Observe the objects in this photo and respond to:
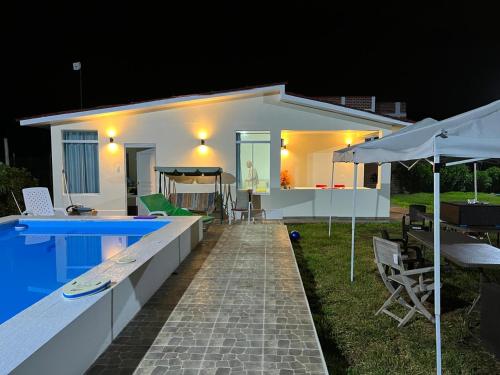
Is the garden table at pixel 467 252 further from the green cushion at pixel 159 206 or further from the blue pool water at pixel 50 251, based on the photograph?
the blue pool water at pixel 50 251

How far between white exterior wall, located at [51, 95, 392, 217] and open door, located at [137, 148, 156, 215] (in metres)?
0.42

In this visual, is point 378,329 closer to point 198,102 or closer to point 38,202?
point 38,202

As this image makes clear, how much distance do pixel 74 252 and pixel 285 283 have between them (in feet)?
13.5

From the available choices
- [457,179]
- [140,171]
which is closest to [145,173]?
[140,171]

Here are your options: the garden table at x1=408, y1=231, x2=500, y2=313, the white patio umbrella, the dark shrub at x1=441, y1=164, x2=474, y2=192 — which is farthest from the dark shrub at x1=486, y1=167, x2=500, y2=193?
the white patio umbrella

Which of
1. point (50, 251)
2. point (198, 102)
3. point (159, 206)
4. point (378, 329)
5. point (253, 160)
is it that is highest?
point (198, 102)

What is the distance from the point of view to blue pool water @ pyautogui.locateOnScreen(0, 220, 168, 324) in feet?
15.7

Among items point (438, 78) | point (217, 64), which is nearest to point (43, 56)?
point (217, 64)

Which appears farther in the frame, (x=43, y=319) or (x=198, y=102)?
(x=198, y=102)

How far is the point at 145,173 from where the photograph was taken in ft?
36.9

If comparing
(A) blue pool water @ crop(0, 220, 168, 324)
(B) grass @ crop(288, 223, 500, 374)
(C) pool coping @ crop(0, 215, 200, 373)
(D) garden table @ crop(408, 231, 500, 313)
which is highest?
(D) garden table @ crop(408, 231, 500, 313)

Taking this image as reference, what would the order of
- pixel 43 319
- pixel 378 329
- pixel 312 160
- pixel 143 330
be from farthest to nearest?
1. pixel 312 160
2. pixel 378 329
3. pixel 143 330
4. pixel 43 319

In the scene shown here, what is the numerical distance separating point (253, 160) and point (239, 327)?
8.07 metres

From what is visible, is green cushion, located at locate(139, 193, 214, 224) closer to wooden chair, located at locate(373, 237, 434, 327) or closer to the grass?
the grass
